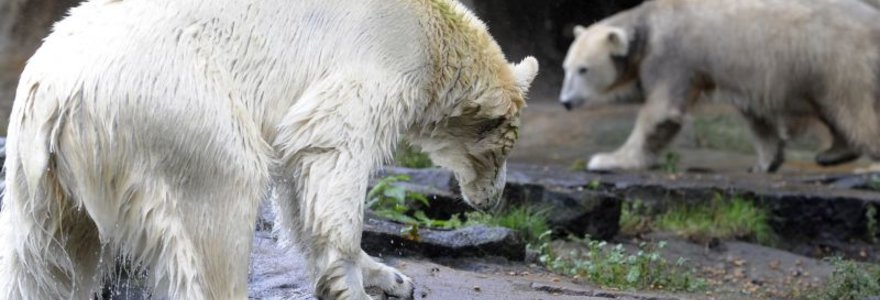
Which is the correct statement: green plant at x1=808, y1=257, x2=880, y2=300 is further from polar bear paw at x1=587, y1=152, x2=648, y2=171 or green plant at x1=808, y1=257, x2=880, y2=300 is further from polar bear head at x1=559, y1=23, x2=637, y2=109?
polar bear head at x1=559, y1=23, x2=637, y2=109

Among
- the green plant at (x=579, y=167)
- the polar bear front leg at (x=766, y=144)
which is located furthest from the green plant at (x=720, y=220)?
the polar bear front leg at (x=766, y=144)

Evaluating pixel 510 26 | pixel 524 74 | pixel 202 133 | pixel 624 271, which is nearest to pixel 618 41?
pixel 510 26

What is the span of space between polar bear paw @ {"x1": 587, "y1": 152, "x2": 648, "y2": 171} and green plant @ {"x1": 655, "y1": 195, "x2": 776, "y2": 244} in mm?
2404

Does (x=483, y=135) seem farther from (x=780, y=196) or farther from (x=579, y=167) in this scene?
(x=579, y=167)

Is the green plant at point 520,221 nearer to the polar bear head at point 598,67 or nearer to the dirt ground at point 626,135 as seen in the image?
the polar bear head at point 598,67

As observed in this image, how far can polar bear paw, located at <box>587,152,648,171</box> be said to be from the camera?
12.1m

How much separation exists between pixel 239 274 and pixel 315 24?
34.2 inches

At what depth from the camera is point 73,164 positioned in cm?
382

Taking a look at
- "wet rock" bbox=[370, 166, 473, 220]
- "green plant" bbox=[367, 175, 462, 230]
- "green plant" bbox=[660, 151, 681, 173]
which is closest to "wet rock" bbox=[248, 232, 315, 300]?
"green plant" bbox=[367, 175, 462, 230]

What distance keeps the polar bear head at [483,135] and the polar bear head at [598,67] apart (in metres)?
7.40

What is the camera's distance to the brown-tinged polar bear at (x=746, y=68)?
1138 cm

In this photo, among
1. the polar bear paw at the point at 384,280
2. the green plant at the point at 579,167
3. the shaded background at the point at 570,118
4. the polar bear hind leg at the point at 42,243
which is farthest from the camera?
the shaded background at the point at 570,118

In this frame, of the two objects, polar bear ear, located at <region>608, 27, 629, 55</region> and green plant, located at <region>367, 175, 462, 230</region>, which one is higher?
polar bear ear, located at <region>608, 27, 629, 55</region>

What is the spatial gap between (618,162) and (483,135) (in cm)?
722
